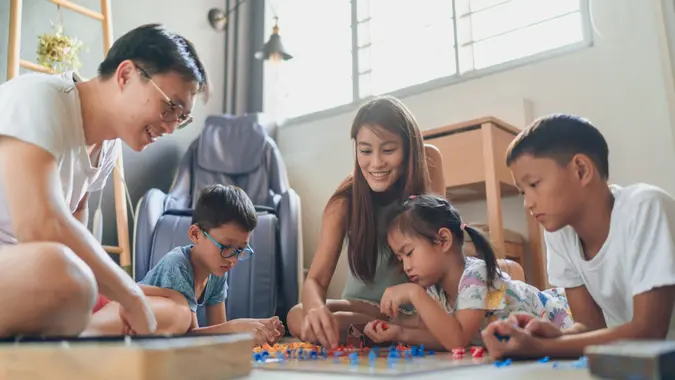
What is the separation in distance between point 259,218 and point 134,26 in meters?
1.35

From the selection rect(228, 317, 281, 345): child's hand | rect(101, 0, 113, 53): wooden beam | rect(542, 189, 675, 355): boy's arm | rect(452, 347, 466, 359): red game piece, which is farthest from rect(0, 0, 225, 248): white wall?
rect(542, 189, 675, 355): boy's arm

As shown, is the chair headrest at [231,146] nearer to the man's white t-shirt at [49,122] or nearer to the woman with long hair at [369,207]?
the woman with long hair at [369,207]

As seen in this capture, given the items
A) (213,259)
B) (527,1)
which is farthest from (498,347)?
(527,1)

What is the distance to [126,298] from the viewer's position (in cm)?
94

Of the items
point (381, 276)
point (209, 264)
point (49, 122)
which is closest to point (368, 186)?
point (381, 276)

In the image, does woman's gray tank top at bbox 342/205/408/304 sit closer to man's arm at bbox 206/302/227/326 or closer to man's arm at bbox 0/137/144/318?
man's arm at bbox 206/302/227/326

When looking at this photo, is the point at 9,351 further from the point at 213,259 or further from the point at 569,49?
the point at 569,49

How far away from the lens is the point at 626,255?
3.35ft

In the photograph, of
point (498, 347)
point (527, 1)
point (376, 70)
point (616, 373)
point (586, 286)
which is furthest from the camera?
point (376, 70)

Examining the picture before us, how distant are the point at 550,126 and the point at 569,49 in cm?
147

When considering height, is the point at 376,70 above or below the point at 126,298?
above

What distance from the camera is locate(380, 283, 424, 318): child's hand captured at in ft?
3.97

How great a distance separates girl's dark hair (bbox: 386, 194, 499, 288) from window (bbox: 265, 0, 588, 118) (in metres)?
1.42

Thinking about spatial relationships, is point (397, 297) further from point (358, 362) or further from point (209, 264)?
point (209, 264)
